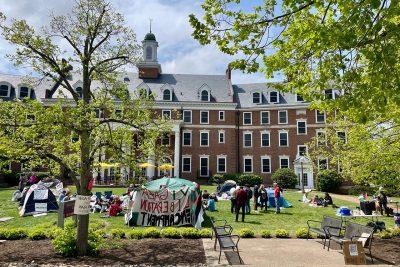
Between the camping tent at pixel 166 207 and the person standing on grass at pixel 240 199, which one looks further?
the person standing on grass at pixel 240 199

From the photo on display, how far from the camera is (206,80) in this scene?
48.1m

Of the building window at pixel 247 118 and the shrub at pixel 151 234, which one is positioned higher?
the building window at pixel 247 118

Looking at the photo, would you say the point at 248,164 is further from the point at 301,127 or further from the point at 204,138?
the point at 301,127

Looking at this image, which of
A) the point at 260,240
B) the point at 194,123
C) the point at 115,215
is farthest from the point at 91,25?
the point at 194,123

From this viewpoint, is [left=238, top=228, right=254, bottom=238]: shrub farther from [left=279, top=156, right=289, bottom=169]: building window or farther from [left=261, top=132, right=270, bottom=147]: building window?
[left=261, top=132, right=270, bottom=147]: building window

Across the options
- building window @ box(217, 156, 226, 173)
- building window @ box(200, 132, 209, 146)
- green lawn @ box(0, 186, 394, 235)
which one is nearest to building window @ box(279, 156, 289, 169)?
building window @ box(217, 156, 226, 173)

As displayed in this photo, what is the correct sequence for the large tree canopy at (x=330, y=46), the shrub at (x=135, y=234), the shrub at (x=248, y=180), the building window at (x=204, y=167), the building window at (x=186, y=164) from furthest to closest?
the building window at (x=186, y=164), the building window at (x=204, y=167), the shrub at (x=248, y=180), the shrub at (x=135, y=234), the large tree canopy at (x=330, y=46)

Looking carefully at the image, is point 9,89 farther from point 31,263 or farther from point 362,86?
point 362,86

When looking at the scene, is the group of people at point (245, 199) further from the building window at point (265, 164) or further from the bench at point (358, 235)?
the building window at point (265, 164)

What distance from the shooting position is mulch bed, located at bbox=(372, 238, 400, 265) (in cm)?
1040

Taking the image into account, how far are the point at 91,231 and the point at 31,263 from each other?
7.13 feet

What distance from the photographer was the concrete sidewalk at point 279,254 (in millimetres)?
9820

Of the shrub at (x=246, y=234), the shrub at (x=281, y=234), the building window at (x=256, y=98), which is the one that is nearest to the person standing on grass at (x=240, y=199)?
the shrub at (x=246, y=234)

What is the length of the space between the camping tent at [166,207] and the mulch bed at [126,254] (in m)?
3.87
